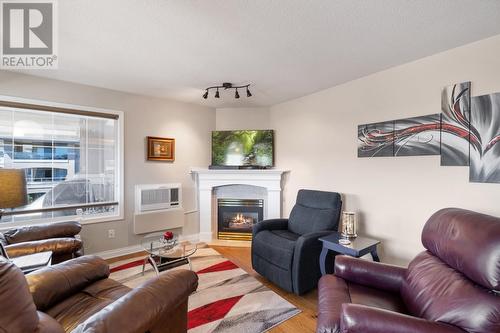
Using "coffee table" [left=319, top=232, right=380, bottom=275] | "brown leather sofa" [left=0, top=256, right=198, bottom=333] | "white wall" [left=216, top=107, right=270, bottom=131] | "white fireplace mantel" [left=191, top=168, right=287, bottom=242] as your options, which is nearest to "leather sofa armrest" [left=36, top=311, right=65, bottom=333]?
"brown leather sofa" [left=0, top=256, right=198, bottom=333]

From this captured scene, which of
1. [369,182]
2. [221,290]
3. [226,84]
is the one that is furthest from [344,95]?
[221,290]

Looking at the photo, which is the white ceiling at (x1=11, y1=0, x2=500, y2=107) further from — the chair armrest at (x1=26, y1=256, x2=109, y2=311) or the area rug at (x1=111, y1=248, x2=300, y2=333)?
the area rug at (x1=111, y1=248, x2=300, y2=333)

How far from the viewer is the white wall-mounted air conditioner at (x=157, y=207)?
12.0ft

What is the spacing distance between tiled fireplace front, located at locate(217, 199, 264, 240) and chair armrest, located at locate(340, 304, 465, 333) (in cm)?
291

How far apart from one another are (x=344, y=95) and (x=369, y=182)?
45.4 inches

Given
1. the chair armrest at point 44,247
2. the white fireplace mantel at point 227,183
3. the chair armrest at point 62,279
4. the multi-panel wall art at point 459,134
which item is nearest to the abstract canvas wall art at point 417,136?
the multi-panel wall art at point 459,134

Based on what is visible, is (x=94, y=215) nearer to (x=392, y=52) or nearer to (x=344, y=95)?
(x=344, y=95)

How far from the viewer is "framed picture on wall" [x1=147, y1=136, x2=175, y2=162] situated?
3777mm

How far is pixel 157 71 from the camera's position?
2.81 metres

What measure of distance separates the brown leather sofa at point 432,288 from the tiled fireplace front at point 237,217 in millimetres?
2307

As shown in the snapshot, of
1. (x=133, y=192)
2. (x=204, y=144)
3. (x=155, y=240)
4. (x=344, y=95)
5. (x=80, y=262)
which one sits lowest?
(x=155, y=240)

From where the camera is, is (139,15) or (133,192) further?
(133,192)

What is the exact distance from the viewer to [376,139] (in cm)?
283
